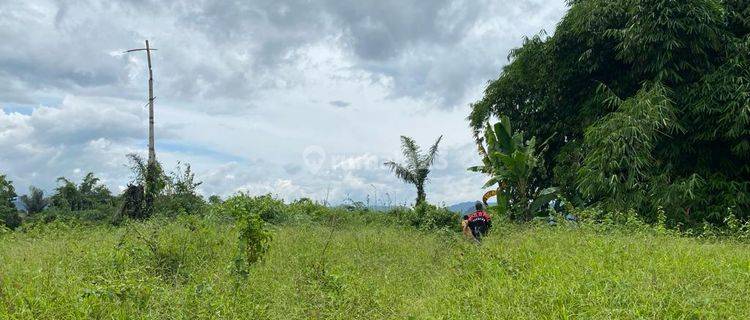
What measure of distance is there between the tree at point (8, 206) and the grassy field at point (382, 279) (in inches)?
455

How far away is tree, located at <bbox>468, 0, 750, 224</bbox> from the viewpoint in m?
11.6

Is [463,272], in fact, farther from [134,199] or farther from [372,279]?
[134,199]

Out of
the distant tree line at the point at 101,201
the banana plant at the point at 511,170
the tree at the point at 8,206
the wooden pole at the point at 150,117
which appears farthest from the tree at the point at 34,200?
the banana plant at the point at 511,170

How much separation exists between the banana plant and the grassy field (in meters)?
3.99

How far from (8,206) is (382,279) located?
20236 mm

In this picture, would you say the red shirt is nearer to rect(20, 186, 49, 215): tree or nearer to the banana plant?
the banana plant

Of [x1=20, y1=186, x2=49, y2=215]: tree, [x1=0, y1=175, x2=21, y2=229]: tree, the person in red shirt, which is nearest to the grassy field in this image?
the person in red shirt

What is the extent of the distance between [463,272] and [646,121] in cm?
665

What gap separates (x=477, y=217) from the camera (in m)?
11.3

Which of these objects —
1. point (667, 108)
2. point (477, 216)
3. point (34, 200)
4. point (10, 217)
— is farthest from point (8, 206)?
point (667, 108)

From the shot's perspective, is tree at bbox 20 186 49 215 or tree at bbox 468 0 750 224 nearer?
tree at bbox 468 0 750 224

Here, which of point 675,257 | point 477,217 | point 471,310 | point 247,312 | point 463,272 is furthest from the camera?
point 477,217

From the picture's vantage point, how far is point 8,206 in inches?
843

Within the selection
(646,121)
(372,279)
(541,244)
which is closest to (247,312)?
(372,279)
